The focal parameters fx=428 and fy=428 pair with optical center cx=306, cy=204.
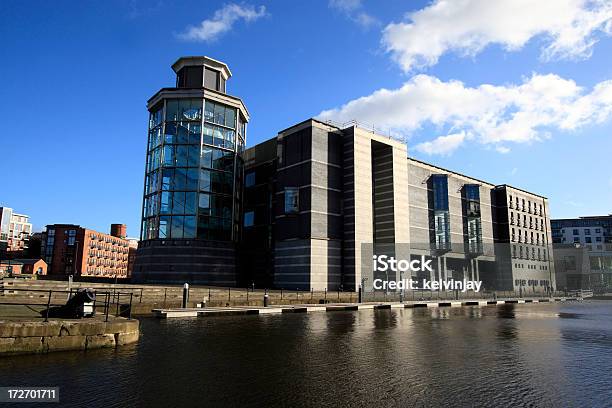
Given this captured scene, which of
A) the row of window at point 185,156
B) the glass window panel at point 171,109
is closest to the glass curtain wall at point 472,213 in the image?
the row of window at point 185,156

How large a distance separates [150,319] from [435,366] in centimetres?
2057

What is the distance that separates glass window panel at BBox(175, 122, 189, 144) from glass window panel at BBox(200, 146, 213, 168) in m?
3.03

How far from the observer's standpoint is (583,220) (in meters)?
166

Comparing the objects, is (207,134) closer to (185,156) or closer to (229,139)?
(229,139)

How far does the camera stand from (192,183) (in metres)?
64.8

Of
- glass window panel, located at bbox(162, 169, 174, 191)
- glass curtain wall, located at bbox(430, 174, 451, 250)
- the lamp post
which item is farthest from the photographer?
glass curtain wall, located at bbox(430, 174, 451, 250)

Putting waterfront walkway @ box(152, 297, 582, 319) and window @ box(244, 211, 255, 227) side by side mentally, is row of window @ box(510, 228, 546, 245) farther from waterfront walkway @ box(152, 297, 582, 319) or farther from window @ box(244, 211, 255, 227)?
window @ box(244, 211, 255, 227)

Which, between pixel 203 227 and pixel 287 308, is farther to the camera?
pixel 203 227

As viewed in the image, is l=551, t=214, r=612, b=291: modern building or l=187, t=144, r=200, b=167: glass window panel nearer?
l=187, t=144, r=200, b=167: glass window panel

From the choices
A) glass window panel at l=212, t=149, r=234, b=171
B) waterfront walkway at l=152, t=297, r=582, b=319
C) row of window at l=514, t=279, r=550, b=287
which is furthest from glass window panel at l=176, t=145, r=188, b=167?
row of window at l=514, t=279, r=550, b=287

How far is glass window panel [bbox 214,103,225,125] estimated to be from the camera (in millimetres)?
68312

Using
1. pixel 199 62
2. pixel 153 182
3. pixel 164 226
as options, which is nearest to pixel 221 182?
pixel 153 182

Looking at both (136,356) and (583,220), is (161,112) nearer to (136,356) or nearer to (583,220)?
(136,356)

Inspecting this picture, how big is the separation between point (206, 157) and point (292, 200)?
630 inches
